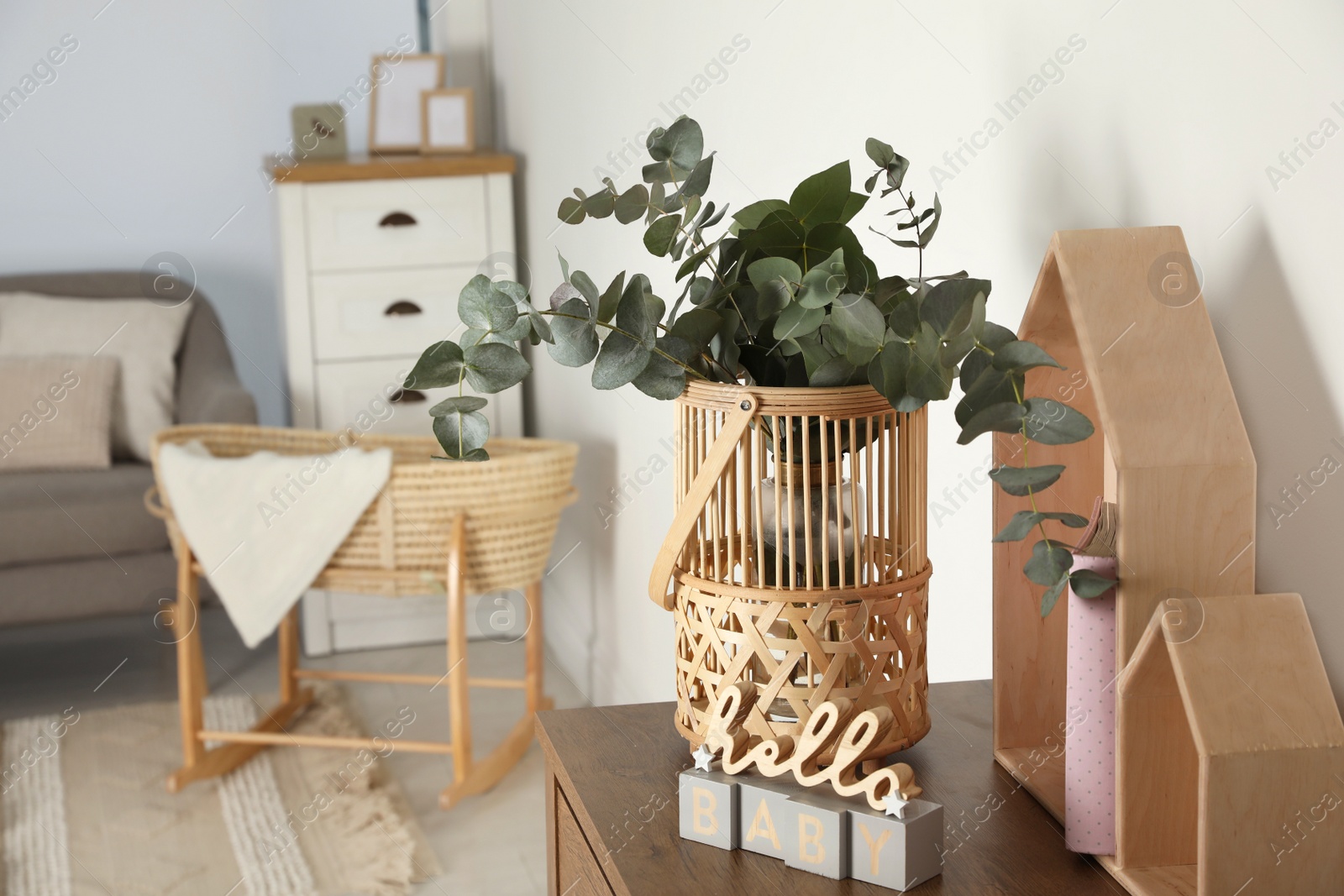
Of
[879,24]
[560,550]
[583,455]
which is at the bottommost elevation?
[560,550]

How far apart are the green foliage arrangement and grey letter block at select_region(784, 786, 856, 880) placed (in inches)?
6.0

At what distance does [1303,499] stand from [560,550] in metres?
2.27

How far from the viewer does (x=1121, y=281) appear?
63 centimetres

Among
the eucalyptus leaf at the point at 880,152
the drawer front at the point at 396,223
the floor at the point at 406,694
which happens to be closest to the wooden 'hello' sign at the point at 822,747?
the eucalyptus leaf at the point at 880,152

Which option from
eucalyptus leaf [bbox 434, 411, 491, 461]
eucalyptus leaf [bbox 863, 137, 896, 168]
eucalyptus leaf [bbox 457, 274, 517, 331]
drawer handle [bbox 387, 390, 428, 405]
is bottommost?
drawer handle [bbox 387, 390, 428, 405]

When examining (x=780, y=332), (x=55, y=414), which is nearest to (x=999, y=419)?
(x=780, y=332)

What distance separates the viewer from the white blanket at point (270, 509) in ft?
6.96

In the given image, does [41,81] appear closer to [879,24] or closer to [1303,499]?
[879,24]

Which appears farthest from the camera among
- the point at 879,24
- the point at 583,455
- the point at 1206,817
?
the point at 583,455

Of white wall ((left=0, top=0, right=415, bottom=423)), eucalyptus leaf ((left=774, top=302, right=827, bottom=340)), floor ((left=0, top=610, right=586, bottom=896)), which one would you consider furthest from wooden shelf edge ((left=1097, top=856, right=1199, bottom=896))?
white wall ((left=0, top=0, right=415, bottom=423))

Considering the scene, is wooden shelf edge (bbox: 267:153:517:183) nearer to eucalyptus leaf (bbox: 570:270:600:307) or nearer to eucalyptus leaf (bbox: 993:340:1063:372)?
eucalyptus leaf (bbox: 570:270:600:307)

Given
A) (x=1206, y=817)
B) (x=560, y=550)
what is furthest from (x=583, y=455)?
(x=1206, y=817)

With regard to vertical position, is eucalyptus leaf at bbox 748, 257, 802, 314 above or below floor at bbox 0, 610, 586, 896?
above

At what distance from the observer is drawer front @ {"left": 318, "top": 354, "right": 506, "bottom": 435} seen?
271cm
